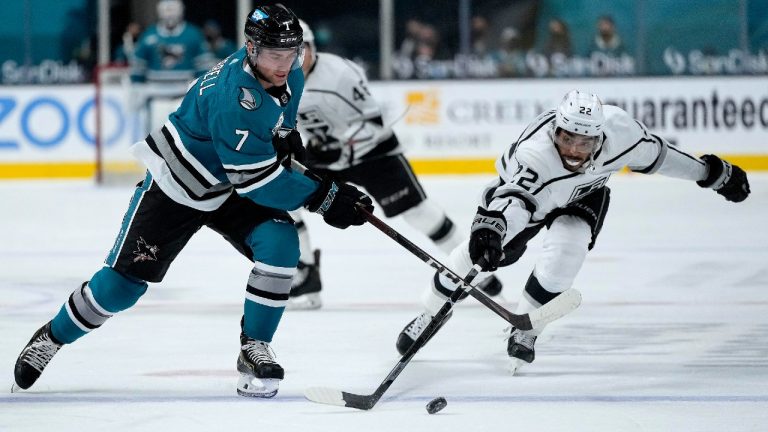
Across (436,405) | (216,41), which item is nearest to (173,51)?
(216,41)

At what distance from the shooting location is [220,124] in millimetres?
3236

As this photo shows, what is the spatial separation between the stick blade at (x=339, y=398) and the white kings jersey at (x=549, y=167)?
2.18 ft

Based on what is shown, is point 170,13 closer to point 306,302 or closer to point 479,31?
point 479,31

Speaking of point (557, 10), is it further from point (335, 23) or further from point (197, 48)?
point (197, 48)

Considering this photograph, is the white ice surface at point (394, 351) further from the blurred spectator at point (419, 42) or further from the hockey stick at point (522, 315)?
the blurred spectator at point (419, 42)

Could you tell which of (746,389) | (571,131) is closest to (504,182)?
(571,131)

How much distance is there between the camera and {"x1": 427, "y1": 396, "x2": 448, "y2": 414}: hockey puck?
10.3 ft

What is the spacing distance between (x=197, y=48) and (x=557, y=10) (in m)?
2.75

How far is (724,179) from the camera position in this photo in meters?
4.04

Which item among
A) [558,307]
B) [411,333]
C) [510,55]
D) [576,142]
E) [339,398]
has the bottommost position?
[510,55]

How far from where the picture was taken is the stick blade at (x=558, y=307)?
3.52m

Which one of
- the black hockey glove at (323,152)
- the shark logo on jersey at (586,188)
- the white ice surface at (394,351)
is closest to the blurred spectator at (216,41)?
the white ice surface at (394,351)

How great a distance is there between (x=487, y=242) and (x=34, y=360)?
1.14 metres

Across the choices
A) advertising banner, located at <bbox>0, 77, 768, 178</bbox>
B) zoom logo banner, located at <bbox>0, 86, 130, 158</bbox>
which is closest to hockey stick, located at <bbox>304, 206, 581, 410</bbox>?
advertising banner, located at <bbox>0, 77, 768, 178</bbox>
